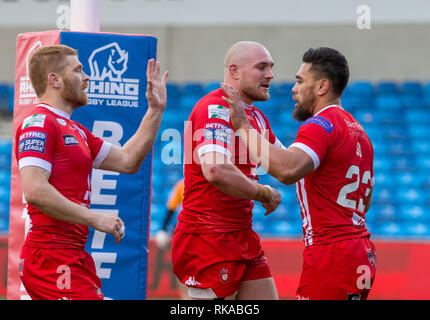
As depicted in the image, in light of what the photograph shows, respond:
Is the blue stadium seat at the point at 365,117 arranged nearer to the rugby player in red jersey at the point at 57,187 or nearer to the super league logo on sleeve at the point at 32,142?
the rugby player in red jersey at the point at 57,187

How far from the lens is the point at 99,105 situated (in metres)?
4.90

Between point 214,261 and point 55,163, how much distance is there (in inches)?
44.3

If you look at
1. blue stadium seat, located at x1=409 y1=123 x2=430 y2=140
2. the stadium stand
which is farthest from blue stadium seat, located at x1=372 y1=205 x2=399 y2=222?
blue stadium seat, located at x1=409 y1=123 x2=430 y2=140

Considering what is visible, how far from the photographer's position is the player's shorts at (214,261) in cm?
412

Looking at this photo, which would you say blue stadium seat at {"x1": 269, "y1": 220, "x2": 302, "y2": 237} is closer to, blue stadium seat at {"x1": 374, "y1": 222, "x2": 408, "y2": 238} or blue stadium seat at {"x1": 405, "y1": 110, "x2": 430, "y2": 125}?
blue stadium seat at {"x1": 374, "y1": 222, "x2": 408, "y2": 238}

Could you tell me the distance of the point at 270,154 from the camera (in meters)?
3.93

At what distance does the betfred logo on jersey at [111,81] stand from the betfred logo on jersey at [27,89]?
1.49ft

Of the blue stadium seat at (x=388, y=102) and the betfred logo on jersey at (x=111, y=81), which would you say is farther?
the blue stadium seat at (x=388, y=102)

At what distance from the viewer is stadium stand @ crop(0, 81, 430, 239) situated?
1236 cm

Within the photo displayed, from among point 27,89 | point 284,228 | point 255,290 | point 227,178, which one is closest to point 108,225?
point 227,178

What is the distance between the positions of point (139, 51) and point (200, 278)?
178cm

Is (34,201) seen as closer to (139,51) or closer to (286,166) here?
(286,166)

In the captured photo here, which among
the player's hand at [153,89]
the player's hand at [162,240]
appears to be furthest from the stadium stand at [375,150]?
the player's hand at [153,89]

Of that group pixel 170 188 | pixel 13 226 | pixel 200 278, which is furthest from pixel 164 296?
pixel 200 278
